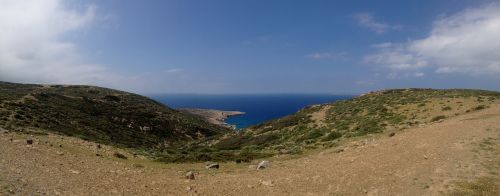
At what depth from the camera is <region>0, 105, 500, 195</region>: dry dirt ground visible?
17312 mm

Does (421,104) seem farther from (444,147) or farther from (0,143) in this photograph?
(0,143)

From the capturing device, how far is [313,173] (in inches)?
840

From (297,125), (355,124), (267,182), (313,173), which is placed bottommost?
(297,125)

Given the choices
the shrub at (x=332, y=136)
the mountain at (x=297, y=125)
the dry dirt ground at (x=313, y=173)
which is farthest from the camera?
the shrub at (x=332, y=136)

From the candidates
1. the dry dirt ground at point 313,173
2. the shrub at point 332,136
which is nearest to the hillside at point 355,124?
the shrub at point 332,136

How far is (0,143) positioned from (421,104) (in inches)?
1642

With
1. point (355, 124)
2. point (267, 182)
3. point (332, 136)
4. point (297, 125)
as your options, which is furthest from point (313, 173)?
point (297, 125)

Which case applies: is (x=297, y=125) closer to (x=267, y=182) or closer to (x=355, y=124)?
(x=355, y=124)

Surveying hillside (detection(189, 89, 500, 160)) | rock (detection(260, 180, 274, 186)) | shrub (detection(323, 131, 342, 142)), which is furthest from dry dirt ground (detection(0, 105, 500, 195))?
shrub (detection(323, 131, 342, 142))

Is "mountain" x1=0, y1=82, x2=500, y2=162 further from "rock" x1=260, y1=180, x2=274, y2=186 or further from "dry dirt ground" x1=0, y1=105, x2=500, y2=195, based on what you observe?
"rock" x1=260, y1=180, x2=274, y2=186

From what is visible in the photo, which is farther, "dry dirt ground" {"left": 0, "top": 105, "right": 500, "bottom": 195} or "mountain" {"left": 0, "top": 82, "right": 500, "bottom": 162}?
"mountain" {"left": 0, "top": 82, "right": 500, "bottom": 162}

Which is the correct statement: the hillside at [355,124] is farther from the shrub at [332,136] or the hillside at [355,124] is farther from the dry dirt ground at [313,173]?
the dry dirt ground at [313,173]

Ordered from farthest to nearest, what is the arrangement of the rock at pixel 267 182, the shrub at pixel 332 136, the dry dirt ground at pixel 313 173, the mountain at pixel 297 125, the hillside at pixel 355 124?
the shrub at pixel 332 136
the hillside at pixel 355 124
the mountain at pixel 297 125
the rock at pixel 267 182
the dry dirt ground at pixel 313 173

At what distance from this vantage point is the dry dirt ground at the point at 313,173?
17312 millimetres
